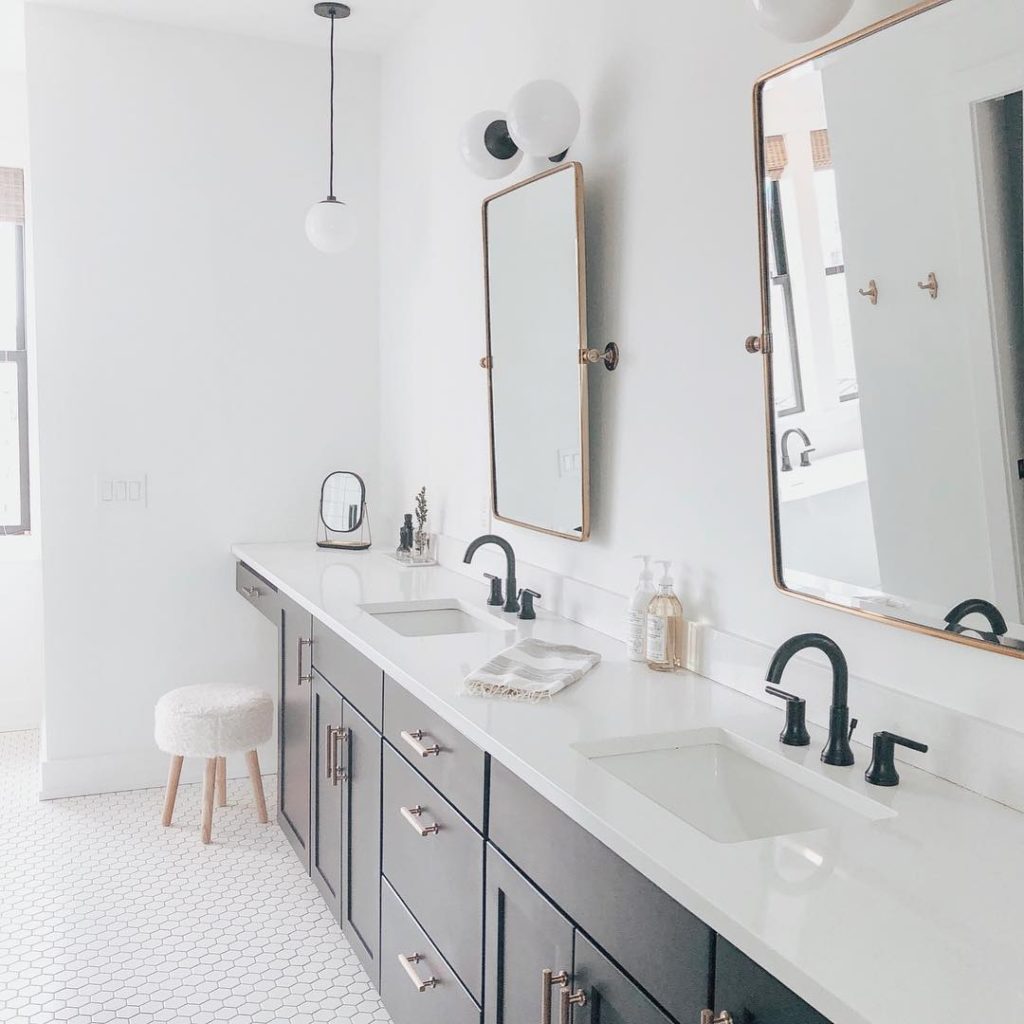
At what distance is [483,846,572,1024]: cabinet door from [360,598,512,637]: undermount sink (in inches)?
40.9

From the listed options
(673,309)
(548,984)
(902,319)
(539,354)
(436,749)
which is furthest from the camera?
(539,354)

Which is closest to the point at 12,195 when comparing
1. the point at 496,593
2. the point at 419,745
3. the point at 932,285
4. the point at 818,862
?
the point at 496,593

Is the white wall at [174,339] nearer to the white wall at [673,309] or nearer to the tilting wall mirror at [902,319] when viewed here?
the white wall at [673,309]

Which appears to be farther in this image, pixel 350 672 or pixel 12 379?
pixel 12 379

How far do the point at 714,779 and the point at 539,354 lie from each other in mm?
1234

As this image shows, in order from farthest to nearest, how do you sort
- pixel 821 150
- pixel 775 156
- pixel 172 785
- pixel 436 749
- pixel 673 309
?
pixel 172 785 → pixel 673 309 → pixel 436 749 → pixel 775 156 → pixel 821 150

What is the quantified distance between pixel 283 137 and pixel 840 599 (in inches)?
109

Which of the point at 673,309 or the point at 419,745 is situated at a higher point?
the point at 673,309

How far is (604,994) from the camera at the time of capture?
1.28 m

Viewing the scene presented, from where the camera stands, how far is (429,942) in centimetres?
191

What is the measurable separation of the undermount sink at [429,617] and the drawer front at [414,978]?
680 millimetres

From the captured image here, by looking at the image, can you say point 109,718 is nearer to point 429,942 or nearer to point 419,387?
point 419,387

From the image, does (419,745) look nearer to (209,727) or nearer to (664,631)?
(664,631)

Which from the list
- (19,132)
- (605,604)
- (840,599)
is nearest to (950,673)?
(840,599)
